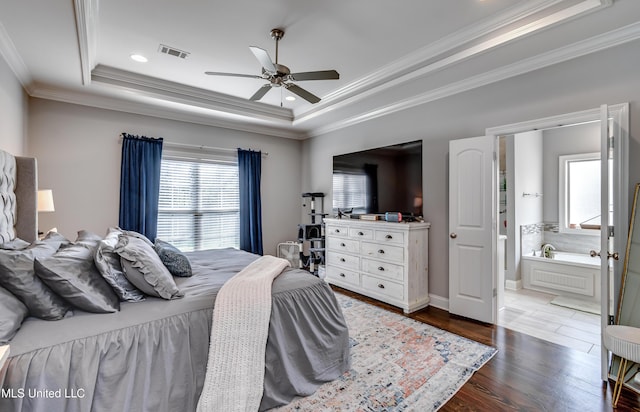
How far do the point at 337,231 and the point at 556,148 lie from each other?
3.76 m

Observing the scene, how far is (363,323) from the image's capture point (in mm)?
3150

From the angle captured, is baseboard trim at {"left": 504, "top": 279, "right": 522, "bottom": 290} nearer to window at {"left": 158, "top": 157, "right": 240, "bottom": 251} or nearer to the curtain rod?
A: window at {"left": 158, "top": 157, "right": 240, "bottom": 251}

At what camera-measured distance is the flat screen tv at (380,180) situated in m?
3.77

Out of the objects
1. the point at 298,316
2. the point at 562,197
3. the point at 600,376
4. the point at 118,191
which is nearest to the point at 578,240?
the point at 562,197

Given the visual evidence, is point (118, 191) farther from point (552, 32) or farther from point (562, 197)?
point (562, 197)

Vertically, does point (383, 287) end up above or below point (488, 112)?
below

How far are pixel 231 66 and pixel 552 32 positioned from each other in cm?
300

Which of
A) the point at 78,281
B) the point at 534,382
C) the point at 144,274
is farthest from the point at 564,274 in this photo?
Answer: the point at 78,281

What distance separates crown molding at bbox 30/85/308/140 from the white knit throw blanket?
325cm

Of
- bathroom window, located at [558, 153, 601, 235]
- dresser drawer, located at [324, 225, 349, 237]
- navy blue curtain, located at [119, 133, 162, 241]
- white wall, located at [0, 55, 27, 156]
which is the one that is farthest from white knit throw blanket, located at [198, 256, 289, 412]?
bathroom window, located at [558, 153, 601, 235]

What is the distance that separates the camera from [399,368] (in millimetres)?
2311

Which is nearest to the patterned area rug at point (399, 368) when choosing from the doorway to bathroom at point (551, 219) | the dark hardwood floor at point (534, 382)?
the dark hardwood floor at point (534, 382)

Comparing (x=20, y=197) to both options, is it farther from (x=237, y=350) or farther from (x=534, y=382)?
(x=534, y=382)

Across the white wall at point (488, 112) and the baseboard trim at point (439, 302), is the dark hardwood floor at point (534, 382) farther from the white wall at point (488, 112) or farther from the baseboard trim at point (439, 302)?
the white wall at point (488, 112)
